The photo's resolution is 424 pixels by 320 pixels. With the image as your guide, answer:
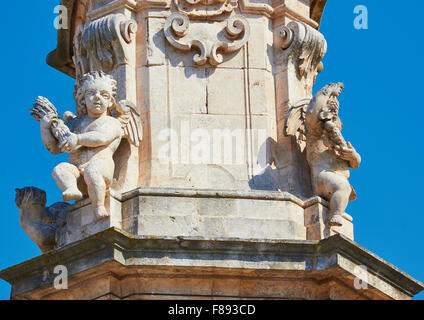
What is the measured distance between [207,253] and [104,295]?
1332 mm

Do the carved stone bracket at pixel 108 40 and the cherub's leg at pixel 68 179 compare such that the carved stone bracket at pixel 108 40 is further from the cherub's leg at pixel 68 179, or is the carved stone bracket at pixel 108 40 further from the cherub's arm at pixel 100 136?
the cherub's leg at pixel 68 179

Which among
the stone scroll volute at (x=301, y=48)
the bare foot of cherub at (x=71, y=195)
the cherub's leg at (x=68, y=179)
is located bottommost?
the bare foot of cherub at (x=71, y=195)

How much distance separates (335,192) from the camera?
64.1ft

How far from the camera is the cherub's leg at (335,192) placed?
19.3 m

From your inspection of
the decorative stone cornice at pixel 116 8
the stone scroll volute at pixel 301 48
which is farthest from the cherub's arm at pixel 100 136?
the stone scroll volute at pixel 301 48

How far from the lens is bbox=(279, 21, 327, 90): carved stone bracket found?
68.1 ft

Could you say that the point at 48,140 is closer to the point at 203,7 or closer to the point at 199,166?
the point at 199,166

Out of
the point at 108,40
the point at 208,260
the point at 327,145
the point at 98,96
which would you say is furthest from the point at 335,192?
the point at 108,40

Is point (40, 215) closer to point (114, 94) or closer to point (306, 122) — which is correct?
point (114, 94)

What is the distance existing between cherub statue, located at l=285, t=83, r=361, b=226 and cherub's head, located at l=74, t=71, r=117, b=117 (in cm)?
231

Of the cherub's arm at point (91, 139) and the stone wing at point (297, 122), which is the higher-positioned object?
the stone wing at point (297, 122)

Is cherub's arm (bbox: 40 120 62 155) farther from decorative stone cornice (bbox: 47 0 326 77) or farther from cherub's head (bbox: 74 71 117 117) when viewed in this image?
decorative stone cornice (bbox: 47 0 326 77)

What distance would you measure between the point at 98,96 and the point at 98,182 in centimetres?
127

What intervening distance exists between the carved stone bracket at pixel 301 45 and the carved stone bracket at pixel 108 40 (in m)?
2.03
